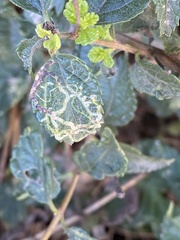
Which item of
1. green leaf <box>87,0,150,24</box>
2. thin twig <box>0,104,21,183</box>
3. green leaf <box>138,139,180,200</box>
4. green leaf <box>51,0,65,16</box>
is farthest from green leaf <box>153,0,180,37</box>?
thin twig <box>0,104,21,183</box>

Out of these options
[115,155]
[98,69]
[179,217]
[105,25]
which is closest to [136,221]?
[179,217]

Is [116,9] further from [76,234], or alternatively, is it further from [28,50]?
[76,234]

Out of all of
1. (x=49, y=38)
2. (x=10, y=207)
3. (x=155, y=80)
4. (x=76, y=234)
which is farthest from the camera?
(x=10, y=207)

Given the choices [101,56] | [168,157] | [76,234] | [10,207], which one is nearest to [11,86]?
[10,207]

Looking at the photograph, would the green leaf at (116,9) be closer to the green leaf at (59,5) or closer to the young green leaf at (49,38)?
the young green leaf at (49,38)

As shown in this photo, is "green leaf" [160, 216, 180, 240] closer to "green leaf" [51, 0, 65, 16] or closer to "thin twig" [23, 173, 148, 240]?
"thin twig" [23, 173, 148, 240]

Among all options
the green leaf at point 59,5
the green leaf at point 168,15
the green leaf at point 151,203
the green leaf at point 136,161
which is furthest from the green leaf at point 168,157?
the green leaf at point 168,15
